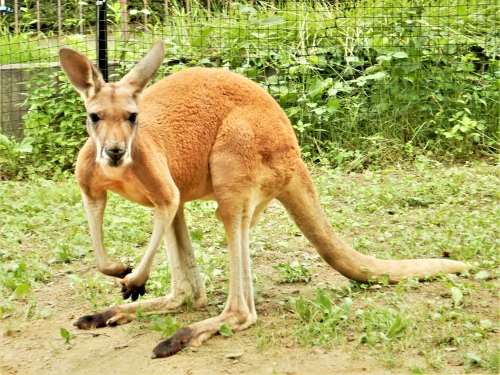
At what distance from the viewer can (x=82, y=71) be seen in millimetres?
3617

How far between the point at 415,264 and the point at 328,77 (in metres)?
3.91

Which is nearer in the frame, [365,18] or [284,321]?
[284,321]

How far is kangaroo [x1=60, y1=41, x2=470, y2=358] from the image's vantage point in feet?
11.8

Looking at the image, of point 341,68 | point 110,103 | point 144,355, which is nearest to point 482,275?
point 144,355

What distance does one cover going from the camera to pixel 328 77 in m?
7.91

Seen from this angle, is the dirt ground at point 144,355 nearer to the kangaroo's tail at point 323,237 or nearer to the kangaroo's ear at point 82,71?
the kangaroo's tail at point 323,237

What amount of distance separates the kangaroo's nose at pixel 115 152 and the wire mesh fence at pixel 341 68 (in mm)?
4135

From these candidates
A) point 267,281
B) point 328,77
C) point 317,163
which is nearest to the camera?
point 267,281

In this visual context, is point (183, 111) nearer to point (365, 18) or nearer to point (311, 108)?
point (311, 108)

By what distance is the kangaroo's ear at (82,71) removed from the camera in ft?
11.8

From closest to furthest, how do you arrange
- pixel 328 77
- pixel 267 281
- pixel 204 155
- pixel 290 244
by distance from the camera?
pixel 204 155 → pixel 267 281 → pixel 290 244 → pixel 328 77

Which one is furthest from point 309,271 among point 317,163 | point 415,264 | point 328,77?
point 328,77

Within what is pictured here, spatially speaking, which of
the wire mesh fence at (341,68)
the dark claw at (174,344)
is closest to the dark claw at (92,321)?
the dark claw at (174,344)

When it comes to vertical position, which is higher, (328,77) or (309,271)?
(328,77)
